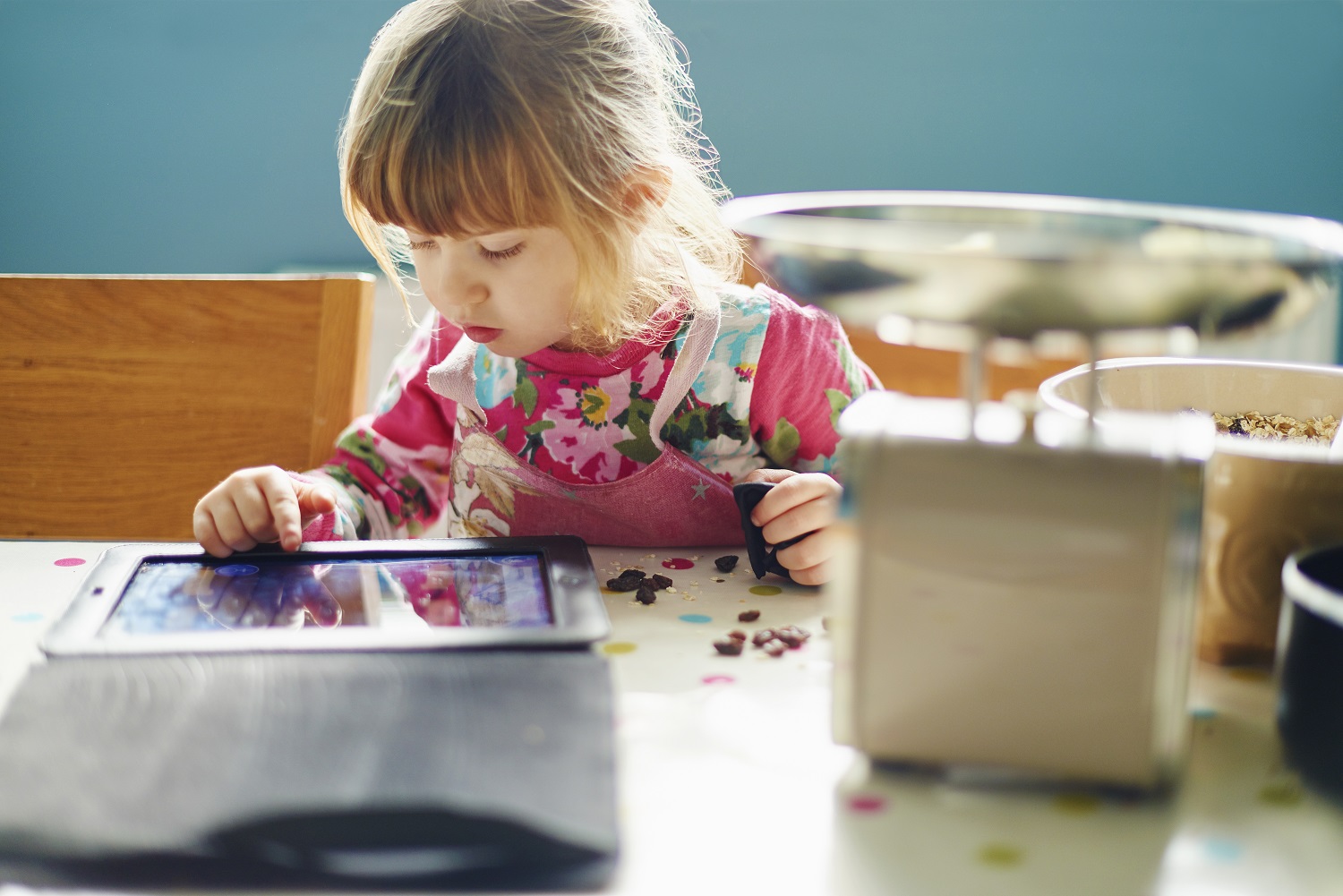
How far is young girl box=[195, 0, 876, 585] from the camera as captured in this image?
712 millimetres

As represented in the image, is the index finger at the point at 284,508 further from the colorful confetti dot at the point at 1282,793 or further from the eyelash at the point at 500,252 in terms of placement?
the colorful confetti dot at the point at 1282,793

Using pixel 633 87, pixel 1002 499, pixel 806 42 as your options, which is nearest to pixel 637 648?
pixel 1002 499

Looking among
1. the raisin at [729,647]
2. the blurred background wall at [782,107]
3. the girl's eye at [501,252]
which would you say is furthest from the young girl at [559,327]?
the blurred background wall at [782,107]

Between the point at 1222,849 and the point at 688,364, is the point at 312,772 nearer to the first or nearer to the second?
the point at 1222,849

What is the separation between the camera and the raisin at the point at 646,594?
0.59 meters

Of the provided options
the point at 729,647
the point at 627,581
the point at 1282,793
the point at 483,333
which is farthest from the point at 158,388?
the point at 1282,793

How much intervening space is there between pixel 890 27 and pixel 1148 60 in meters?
0.48

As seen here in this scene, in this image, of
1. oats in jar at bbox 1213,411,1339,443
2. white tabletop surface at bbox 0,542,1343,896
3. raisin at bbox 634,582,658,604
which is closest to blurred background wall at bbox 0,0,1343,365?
oats in jar at bbox 1213,411,1339,443

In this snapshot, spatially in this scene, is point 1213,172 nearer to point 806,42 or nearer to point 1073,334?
point 806,42

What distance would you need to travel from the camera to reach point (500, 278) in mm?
752

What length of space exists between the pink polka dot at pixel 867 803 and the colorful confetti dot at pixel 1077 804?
0.20 ft

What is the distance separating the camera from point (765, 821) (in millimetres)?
354

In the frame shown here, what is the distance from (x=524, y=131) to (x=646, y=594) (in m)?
0.34

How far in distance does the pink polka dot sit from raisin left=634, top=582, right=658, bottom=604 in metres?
0.23
